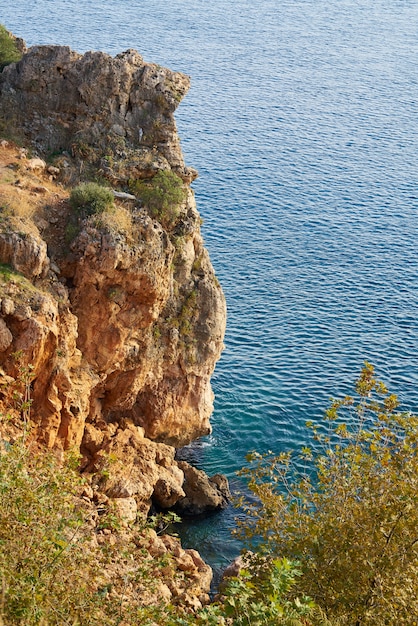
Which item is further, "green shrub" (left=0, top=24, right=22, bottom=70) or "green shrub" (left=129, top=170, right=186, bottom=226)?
"green shrub" (left=0, top=24, right=22, bottom=70)

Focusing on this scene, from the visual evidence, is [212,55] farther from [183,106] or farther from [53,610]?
[53,610]

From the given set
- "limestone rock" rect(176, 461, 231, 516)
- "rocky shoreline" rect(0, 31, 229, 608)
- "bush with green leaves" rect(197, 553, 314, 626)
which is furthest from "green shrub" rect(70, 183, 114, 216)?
"bush with green leaves" rect(197, 553, 314, 626)

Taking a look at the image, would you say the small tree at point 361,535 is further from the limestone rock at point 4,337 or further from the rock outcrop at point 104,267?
the rock outcrop at point 104,267

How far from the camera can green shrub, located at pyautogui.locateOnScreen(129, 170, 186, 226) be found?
3503 cm

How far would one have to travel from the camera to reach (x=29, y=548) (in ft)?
54.2

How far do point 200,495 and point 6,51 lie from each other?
23.3 m

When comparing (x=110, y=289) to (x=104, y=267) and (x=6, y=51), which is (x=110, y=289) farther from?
(x=6, y=51)

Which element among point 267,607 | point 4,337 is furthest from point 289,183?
point 267,607

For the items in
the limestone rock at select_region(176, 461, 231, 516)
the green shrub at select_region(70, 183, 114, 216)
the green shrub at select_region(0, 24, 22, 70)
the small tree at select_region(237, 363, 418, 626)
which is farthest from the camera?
the green shrub at select_region(0, 24, 22, 70)

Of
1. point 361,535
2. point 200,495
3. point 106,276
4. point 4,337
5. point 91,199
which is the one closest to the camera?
point 361,535

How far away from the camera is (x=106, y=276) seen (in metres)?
32.2

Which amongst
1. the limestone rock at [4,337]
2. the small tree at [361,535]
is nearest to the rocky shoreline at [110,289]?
the limestone rock at [4,337]

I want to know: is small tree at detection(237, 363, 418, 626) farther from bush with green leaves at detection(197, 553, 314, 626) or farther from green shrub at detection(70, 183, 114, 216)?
green shrub at detection(70, 183, 114, 216)

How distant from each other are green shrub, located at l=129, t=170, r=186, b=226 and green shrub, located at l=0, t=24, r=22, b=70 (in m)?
9.72
